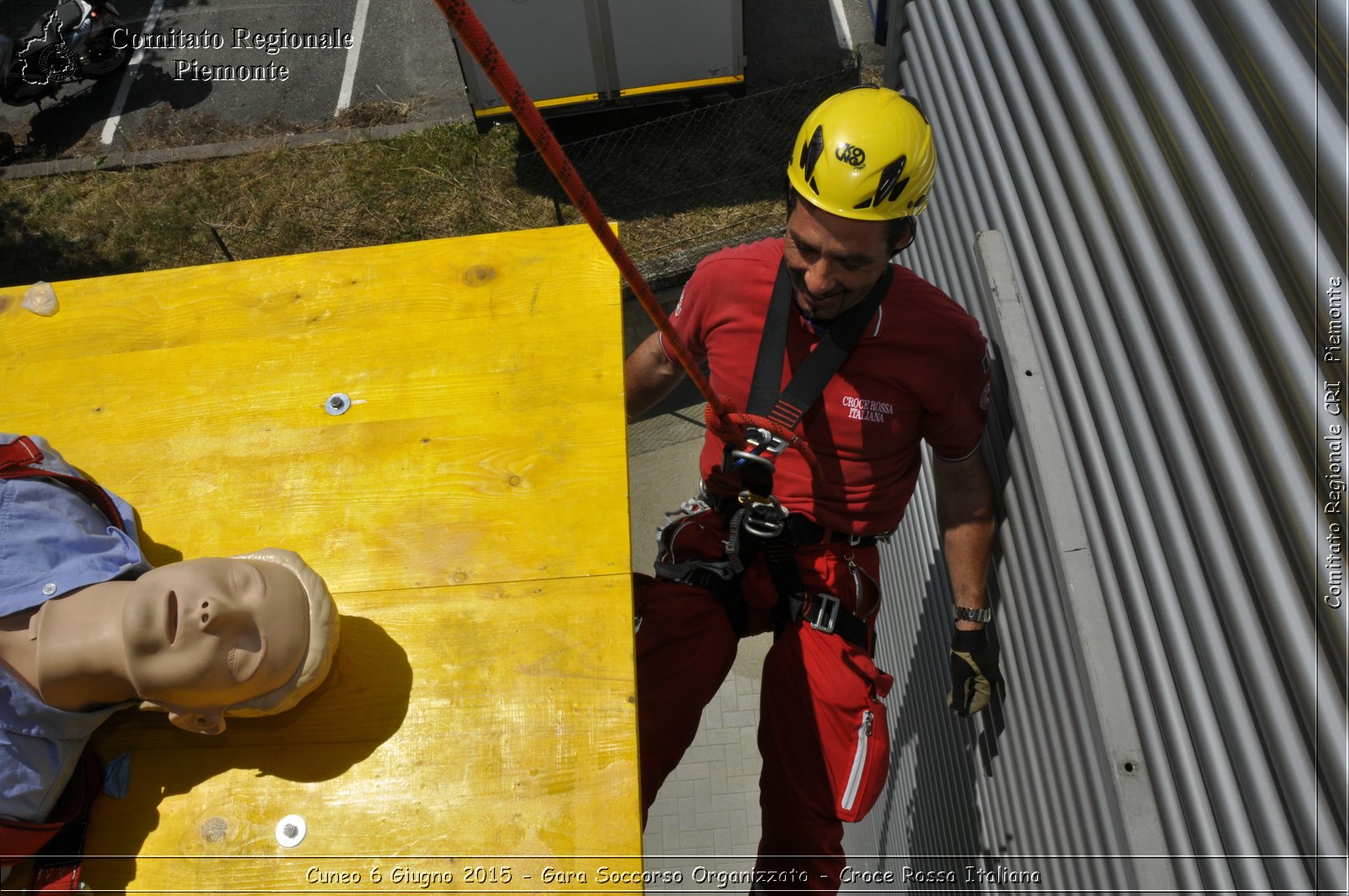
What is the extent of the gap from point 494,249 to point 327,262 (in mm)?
612

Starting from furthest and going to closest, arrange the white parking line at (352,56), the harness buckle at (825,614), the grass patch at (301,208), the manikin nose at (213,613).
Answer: the white parking line at (352,56), the grass patch at (301,208), the harness buckle at (825,614), the manikin nose at (213,613)

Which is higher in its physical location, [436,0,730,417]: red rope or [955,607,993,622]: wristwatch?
[436,0,730,417]: red rope

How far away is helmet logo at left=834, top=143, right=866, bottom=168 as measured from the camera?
8.45ft

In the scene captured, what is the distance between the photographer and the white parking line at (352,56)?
32.2ft

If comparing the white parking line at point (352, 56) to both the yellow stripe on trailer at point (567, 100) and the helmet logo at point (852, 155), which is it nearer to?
the yellow stripe on trailer at point (567, 100)

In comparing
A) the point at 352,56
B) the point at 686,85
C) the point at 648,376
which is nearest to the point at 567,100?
the point at 686,85

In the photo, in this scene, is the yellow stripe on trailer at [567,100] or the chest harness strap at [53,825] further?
the yellow stripe on trailer at [567,100]

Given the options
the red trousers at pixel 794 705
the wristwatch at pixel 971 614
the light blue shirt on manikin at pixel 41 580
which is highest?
the light blue shirt on manikin at pixel 41 580

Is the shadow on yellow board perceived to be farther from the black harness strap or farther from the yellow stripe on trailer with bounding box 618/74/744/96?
the yellow stripe on trailer with bounding box 618/74/744/96

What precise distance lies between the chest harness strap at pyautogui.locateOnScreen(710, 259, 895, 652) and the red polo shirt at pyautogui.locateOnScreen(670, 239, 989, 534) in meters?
0.09

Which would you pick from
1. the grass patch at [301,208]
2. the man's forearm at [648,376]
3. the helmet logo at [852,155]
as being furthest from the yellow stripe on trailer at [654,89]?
the helmet logo at [852,155]

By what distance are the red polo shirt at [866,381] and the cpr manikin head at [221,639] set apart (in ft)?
5.39

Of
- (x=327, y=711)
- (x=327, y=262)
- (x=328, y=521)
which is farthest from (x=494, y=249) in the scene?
(x=327, y=711)

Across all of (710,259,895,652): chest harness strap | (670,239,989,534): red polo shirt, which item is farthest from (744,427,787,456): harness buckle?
(670,239,989,534): red polo shirt
